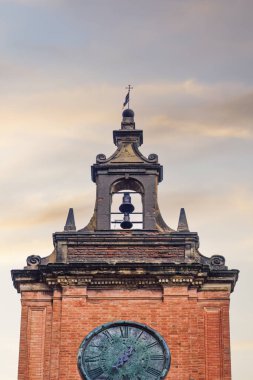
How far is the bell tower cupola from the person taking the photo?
33.3 metres

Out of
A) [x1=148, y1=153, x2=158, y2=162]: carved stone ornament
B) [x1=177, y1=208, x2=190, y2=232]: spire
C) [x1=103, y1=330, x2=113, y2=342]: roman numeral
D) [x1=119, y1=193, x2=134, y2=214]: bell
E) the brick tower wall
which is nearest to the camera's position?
the brick tower wall

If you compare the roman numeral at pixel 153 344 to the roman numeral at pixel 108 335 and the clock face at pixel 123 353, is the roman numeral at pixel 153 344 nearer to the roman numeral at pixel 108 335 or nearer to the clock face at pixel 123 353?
the clock face at pixel 123 353

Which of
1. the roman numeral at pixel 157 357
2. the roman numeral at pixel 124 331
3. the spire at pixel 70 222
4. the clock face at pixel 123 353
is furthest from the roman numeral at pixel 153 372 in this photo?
the spire at pixel 70 222

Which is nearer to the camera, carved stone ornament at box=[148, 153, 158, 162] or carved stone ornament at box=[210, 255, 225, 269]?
carved stone ornament at box=[210, 255, 225, 269]

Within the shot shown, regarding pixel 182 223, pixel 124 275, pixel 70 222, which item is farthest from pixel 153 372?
pixel 70 222

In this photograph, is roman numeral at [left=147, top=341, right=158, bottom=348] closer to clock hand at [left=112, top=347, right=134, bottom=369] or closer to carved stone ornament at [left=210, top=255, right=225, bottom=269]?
clock hand at [left=112, top=347, right=134, bottom=369]

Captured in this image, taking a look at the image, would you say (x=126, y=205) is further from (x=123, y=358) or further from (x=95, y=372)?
(x=95, y=372)

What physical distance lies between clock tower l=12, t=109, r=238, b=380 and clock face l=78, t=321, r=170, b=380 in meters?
0.03

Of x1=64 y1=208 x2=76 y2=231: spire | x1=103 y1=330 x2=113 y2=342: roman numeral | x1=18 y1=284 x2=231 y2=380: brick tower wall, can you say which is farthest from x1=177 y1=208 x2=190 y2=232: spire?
x1=103 y1=330 x2=113 y2=342: roman numeral

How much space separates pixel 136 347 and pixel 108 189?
5.22 meters

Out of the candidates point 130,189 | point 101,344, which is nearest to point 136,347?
point 101,344

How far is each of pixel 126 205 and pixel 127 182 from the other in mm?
744

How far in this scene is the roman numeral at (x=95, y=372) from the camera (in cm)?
3056

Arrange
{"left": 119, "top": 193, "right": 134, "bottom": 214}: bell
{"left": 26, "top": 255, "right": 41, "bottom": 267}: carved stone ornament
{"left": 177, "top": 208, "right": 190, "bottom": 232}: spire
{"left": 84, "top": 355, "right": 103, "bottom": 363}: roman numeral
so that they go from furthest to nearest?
{"left": 119, "top": 193, "right": 134, "bottom": 214}: bell, {"left": 177, "top": 208, "right": 190, "bottom": 232}: spire, {"left": 26, "top": 255, "right": 41, "bottom": 267}: carved stone ornament, {"left": 84, "top": 355, "right": 103, "bottom": 363}: roman numeral
